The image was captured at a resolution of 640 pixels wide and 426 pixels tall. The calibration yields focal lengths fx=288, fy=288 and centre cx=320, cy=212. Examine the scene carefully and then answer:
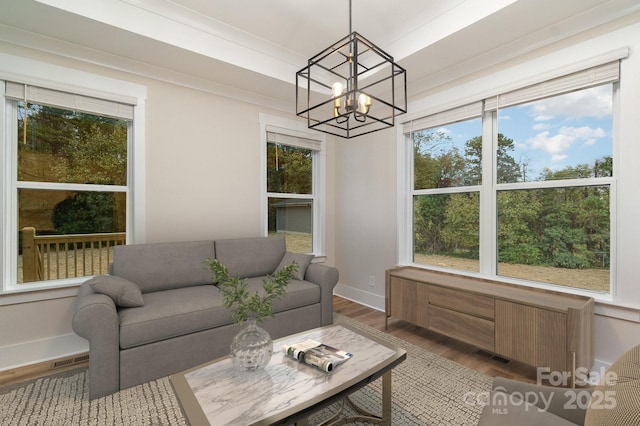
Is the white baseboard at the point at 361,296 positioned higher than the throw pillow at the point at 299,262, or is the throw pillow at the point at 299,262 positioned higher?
the throw pillow at the point at 299,262

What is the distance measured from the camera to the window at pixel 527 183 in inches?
89.2

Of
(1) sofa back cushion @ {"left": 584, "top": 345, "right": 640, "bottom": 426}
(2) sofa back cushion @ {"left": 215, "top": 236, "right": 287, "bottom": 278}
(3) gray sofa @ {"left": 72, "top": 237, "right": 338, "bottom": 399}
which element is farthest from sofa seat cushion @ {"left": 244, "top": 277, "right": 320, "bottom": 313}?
(1) sofa back cushion @ {"left": 584, "top": 345, "right": 640, "bottom": 426}

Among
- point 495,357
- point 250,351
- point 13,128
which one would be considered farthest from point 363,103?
point 13,128

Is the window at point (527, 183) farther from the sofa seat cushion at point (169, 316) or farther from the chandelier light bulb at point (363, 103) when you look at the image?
the sofa seat cushion at point (169, 316)

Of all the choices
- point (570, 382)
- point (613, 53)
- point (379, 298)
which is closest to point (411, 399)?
point (570, 382)

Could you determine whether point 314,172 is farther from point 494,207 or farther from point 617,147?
point 617,147

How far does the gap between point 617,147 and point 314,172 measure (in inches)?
126

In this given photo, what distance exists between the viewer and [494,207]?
282 cm

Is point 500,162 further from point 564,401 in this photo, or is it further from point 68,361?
point 68,361

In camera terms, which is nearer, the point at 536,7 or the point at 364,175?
the point at 536,7

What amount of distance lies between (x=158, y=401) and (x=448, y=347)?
7.83ft

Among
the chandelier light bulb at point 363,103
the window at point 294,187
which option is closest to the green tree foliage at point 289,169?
the window at point 294,187

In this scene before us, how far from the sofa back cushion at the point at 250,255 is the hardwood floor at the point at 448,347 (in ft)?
3.58

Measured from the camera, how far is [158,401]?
189cm
